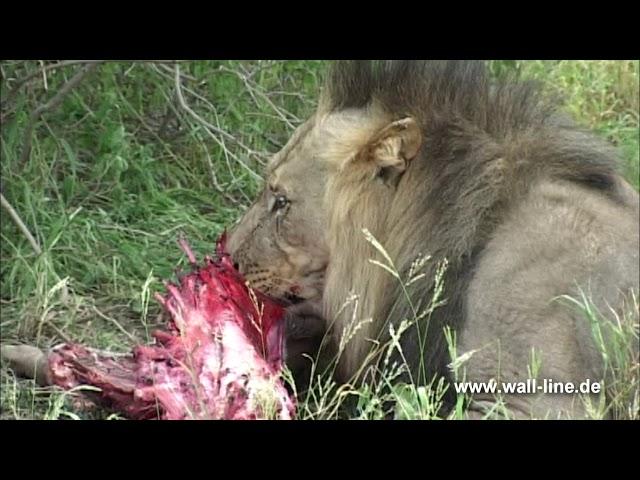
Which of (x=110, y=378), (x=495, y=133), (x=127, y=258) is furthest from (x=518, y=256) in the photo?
(x=127, y=258)

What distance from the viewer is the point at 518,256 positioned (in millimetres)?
4027

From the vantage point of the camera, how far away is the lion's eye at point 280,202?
452 cm

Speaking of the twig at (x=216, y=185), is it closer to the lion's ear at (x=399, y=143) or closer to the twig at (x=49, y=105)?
the twig at (x=49, y=105)

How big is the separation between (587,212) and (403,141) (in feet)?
1.92

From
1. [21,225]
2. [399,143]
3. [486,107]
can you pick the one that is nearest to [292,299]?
[399,143]

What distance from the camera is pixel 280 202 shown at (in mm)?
4535

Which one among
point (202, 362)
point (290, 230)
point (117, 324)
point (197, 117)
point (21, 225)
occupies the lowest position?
point (117, 324)

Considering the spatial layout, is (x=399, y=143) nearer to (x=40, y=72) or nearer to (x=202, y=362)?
(x=202, y=362)

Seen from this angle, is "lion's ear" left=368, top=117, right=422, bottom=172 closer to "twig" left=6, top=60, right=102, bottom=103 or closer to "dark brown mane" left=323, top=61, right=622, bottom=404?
"dark brown mane" left=323, top=61, right=622, bottom=404

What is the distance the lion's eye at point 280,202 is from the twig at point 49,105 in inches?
60.6

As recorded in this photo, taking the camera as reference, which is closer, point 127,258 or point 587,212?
point 587,212

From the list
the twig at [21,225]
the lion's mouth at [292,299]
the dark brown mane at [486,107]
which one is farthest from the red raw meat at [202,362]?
the twig at [21,225]

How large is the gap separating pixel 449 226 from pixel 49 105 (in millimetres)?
2336

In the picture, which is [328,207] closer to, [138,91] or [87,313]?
Result: [87,313]
